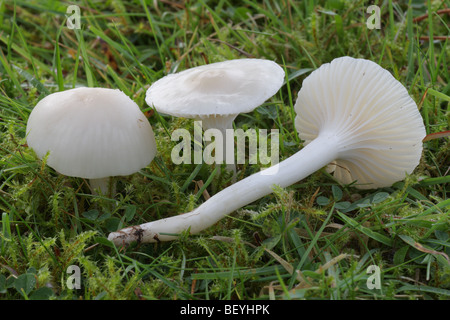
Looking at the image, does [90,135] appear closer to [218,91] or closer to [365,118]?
[218,91]

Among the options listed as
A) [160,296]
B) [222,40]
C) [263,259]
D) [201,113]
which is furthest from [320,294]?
[222,40]

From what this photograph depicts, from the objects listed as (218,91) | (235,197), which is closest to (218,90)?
(218,91)

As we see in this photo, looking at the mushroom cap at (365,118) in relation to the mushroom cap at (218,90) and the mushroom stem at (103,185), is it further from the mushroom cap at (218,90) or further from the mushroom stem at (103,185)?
the mushroom stem at (103,185)

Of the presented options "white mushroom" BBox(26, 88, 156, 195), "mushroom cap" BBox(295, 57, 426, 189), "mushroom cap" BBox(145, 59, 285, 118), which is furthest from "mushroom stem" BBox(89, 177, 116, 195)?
"mushroom cap" BBox(295, 57, 426, 189)

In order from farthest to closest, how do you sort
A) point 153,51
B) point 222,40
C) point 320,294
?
point 153,51 → point 222,40 → point 320,294

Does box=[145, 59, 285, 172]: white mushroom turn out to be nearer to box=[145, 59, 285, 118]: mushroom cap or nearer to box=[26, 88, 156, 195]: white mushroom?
box=[145, 59, 285, 118]: mushroom cap

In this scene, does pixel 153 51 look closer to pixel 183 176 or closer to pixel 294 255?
pixel 183 176

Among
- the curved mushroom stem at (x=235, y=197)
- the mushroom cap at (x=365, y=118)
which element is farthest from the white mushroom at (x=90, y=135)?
the mushroom cap at (x=365, y=118)
